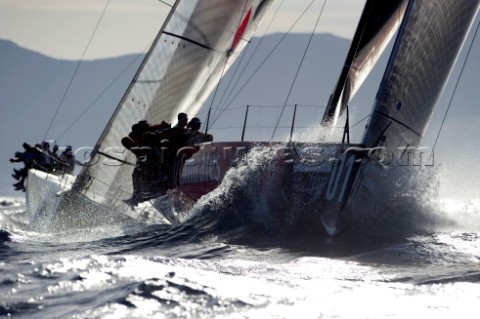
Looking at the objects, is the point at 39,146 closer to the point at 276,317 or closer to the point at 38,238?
the point at 38,238

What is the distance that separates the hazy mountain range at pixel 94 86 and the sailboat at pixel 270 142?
117 m

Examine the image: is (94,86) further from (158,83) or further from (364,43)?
(364,43)

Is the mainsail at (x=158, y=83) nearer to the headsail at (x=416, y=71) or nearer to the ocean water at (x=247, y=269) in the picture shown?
the ocean water at (x=247, y=269)

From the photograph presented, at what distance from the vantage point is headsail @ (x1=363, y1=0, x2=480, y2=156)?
26.2 ft

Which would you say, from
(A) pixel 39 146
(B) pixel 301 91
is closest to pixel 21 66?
(B) pixel 301 91

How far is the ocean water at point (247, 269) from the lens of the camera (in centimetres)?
486

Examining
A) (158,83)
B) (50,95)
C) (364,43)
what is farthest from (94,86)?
(364,43)

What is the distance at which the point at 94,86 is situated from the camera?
6575 inches

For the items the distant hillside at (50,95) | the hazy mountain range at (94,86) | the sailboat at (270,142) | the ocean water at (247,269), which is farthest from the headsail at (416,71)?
the distant hillside at (50,95)

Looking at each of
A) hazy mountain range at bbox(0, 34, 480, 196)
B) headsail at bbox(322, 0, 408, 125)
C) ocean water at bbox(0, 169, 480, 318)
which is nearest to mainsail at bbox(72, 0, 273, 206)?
ocean water at bbox(0, 169, 480, 318)

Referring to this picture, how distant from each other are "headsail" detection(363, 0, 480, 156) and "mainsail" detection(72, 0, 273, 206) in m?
2.75

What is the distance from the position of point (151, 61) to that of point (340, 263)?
15.5 ft

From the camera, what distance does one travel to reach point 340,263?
6.36 metres

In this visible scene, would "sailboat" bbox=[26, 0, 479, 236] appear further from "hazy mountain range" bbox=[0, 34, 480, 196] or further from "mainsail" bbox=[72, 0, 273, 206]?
"hazy mountain range" bbox=[0, 34, 480, 196]
